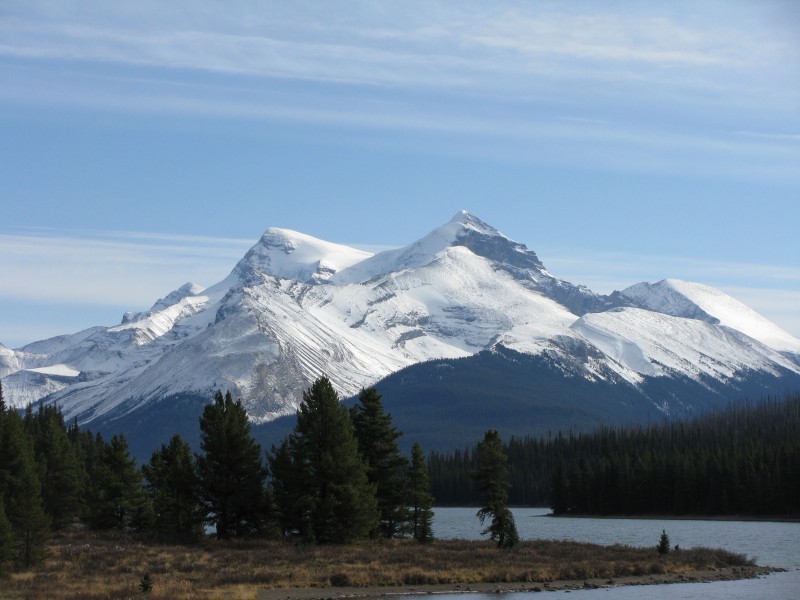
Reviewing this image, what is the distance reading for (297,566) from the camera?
82.9 meters

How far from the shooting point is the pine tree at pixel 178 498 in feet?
334

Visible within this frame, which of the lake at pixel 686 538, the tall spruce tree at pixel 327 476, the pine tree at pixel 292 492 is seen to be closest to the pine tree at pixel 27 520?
the pine tree at pixel 292 492

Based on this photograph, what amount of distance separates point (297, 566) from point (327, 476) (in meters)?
14.3

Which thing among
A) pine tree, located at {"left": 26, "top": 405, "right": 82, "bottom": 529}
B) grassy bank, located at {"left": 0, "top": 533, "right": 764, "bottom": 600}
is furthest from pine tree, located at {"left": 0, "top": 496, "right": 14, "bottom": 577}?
pine tree, located at {"left": 26, "top": 405, "right": 82, "bottom": 529}

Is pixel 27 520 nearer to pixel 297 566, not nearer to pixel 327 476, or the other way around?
pixel 297 566

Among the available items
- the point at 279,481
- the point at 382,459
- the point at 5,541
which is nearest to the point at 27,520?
the point at 5,541

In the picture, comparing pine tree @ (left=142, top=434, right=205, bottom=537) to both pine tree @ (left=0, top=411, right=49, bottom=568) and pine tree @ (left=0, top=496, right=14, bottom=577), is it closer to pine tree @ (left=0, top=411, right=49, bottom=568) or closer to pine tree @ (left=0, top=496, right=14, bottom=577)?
pine tree @ (left=0, top=411, right=49, bottom=568)

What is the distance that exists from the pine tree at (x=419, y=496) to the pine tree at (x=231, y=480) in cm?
1340

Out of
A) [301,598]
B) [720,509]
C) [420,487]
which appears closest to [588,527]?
[720,509]

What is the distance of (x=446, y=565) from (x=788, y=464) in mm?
97740

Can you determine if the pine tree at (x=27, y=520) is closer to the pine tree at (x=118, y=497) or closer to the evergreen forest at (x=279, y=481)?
the evergreen forest at (x=279, y=481)

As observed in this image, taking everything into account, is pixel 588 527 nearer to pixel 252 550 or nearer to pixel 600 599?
pixel 252 550

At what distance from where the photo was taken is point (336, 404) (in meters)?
100

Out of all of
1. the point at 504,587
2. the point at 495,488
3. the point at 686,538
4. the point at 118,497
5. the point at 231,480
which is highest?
the point at 231,480
